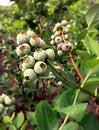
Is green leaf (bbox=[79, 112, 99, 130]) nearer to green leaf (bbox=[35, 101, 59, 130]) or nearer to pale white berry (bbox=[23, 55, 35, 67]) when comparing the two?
green leaf (bbox=[35, 101, 59, 130])

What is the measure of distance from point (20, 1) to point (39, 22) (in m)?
0.15

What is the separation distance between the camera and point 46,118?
0.78 metres

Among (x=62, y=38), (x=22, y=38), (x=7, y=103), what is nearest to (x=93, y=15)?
(x=62, y=38)

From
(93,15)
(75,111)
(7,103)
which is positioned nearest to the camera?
(75,111)

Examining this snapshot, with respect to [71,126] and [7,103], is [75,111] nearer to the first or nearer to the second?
[71,126]

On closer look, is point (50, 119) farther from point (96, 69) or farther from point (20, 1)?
point (20, 1)

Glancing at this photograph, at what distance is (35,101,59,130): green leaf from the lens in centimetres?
78

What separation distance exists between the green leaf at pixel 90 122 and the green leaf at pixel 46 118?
6 centimetres

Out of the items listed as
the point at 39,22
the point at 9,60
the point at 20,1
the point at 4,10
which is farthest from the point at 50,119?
the point at 4,10

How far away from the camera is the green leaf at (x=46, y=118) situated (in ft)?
2.56

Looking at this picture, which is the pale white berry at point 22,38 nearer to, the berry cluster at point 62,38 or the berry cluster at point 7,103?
the berry cluster at point 62,38

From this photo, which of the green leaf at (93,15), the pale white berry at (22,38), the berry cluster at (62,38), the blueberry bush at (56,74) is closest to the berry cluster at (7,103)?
the blueberry bush at (56,74)

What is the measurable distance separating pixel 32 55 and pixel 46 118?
15 cm

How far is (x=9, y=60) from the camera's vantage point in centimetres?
218
